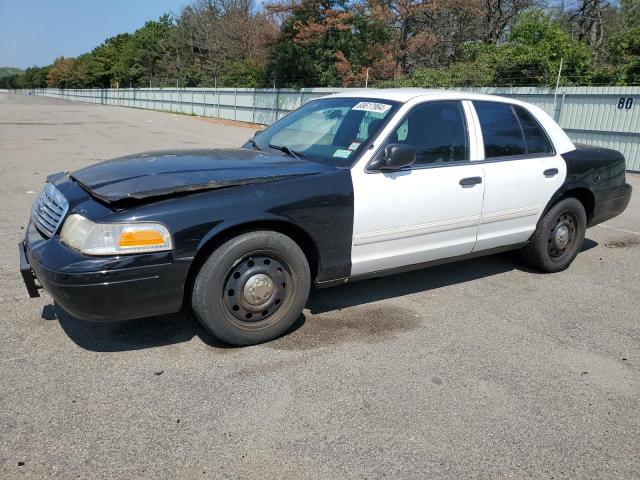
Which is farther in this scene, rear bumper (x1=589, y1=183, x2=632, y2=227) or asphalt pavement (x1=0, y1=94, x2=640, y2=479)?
rear bumper (x1=589, y1=183, x2=632, y2=227)

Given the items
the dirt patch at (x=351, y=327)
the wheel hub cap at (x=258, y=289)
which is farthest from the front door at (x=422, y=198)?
the wheel hub cap at (x=258, y=289)

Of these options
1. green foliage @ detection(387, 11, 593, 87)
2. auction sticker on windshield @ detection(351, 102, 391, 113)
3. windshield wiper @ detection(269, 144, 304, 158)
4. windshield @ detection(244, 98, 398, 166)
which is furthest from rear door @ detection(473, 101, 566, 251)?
green foliage @ detection(387, 11, 593, 87)

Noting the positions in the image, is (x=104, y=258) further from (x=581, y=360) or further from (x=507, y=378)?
(x=581, y=360)

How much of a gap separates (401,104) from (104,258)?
7.82 feet

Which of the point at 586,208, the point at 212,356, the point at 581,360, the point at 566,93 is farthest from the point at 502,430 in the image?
the point at 566,93

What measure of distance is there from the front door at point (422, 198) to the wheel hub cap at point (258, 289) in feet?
2.28

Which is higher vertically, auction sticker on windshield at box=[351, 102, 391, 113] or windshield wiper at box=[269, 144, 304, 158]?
auction sticker on windshield at box=[351, 102, 391, 113]

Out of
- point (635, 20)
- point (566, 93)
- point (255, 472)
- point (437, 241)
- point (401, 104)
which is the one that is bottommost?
point (255, 472)

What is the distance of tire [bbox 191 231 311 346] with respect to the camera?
125 inches

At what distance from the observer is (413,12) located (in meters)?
25.9

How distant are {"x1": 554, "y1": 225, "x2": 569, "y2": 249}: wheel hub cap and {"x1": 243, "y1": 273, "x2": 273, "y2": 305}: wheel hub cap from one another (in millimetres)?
3091

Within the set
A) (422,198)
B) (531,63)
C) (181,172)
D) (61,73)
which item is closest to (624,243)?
(422,198)

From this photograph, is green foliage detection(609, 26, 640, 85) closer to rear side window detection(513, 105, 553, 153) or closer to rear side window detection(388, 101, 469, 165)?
rear side window detection(513, 105, 553, 153)

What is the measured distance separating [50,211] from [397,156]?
7.57ft
